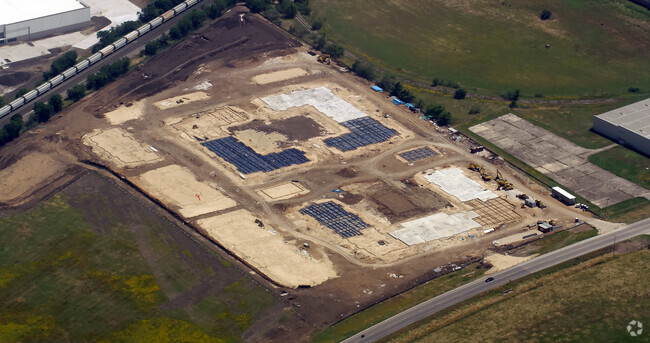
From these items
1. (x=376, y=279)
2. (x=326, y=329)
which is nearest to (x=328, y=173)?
(x=376, y=279)

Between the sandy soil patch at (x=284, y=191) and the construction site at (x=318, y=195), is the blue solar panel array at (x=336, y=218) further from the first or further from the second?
the sandy soil patch at (x=284, y=191)

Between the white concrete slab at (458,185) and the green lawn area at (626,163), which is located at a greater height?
the green lawn area at (626,163)

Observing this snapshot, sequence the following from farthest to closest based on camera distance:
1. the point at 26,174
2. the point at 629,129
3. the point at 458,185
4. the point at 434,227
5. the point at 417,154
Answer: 1. the point at 417,154
2. the point at 629,129
3. the point at 458,185
4. the point at 26,174
5. the point at 434,227

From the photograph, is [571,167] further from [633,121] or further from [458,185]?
[458,185]

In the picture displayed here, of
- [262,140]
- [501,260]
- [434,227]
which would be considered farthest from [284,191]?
[501,260]

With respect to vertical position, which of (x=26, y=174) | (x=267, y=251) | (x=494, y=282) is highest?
(x=494, y=282)

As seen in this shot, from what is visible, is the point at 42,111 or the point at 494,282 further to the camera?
the point at 42,111

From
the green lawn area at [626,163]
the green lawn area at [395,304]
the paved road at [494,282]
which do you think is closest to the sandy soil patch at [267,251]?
the green lawn area at [395,304]

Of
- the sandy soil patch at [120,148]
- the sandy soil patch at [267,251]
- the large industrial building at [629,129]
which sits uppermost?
the large industrial building at [629,129]
